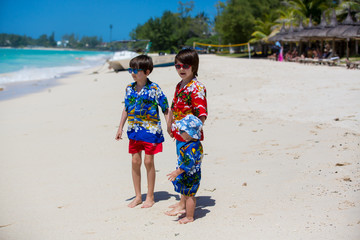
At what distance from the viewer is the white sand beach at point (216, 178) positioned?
3477 mm

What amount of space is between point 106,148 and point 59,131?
193cm

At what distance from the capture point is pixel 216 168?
17.0ft

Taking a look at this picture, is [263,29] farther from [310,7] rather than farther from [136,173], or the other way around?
[136,173]

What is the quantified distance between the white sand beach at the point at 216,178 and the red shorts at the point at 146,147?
0.58 meters

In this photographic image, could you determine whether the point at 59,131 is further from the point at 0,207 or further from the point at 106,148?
the point at 0,207

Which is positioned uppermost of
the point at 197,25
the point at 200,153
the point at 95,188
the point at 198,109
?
the point at 197,25

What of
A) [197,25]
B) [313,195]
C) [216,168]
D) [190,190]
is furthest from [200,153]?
[197,25]

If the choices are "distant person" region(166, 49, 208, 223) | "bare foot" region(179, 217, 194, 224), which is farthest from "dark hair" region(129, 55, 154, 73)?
"bare foot" region(179, 217, 194, 224)

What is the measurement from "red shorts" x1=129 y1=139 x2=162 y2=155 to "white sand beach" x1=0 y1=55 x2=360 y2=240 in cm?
58

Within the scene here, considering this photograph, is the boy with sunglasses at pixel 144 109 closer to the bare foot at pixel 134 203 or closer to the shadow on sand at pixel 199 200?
the bare foot at pixel 134 203

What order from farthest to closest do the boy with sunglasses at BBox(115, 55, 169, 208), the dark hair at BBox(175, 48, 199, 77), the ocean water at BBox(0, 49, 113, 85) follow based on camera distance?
the ocean water at BBox(0, 49, 113, 85) < the boy with sunglasses at BBox(115, 55, 169, 208) < the dark hair at BBox(175, 48, 199, 77)

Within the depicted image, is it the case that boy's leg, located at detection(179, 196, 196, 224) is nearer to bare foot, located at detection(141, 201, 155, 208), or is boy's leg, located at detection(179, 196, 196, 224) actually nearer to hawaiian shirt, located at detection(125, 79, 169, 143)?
bare foot, located at detection(141, 201, 155, 208)

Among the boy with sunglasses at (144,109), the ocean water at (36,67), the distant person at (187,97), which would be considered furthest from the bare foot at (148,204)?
the ocean water at (36,67)

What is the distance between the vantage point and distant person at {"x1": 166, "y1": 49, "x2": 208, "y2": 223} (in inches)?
138
